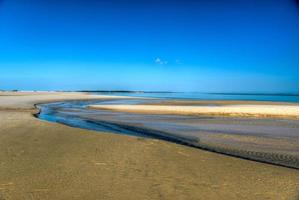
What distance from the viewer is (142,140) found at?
12.1 meters

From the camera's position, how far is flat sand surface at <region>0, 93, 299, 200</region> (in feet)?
20.2

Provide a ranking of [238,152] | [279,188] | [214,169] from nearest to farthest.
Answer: [279,188] < [214,169] < [238,152]

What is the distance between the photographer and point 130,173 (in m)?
7.51

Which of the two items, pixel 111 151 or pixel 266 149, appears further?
pixel 266 149

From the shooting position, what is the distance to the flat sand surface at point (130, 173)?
243 inches

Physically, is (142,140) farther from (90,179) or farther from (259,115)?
(259,115)

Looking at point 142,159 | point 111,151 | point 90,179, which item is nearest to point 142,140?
point 111,151

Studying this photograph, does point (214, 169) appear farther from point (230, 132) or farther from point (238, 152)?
point (230, 132)

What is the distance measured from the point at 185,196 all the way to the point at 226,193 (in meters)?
0.81

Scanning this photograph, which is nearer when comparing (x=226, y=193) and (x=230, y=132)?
(x=226, y=193)

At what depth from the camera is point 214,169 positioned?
8.06m

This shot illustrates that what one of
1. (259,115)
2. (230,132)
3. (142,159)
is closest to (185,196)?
(142,159)

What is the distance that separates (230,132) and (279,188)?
931 cm

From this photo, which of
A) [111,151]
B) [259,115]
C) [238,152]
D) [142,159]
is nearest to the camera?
[142,159]
